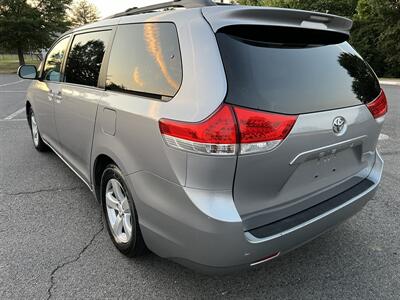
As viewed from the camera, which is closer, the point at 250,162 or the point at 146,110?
the point at 250,162

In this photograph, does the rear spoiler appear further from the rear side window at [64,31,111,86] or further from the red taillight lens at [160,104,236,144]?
the rear side window at [64,31,111,86]

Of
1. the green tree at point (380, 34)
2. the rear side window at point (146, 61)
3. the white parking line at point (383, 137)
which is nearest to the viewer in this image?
the rear side window at point (146, 61)

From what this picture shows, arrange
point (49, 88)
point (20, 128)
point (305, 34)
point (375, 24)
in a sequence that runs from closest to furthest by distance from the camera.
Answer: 1. point (305, 34)
2. point (49, 88)
3. point (20, 128)
4. point (375, 24)

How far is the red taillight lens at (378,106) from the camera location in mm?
2616

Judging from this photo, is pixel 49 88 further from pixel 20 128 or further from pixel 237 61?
pixel 20 128

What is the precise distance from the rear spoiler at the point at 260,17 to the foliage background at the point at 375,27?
26871 mm

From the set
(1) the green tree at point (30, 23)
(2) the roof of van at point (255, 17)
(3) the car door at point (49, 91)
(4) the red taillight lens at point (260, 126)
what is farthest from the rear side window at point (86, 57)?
(1) the green tree at point (30, 23)

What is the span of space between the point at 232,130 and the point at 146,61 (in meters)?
0.88

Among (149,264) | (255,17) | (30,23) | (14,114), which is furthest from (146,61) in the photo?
(30,23)

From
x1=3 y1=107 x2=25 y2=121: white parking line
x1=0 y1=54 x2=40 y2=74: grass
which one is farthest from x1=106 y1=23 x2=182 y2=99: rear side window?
x1=0 y1=54 x2=40 y2=74: grass

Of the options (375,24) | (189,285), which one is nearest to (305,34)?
(189,285)

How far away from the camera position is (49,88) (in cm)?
422

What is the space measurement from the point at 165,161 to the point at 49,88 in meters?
2.72

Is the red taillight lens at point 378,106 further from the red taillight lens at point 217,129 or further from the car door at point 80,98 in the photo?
the car door at point 80,98
